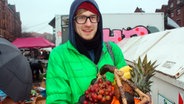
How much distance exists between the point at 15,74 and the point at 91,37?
3.59 ft

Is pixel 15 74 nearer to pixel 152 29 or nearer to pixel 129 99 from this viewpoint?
pixel 129 99

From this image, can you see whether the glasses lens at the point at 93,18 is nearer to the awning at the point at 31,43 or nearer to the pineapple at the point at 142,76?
the pineapple at the point at 142,76

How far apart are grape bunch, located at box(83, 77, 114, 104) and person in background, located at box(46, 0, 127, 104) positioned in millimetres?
278

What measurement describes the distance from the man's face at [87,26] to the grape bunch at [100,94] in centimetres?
46

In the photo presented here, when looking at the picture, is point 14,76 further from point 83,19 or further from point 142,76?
point 142,76

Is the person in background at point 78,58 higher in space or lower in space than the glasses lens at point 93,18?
lower

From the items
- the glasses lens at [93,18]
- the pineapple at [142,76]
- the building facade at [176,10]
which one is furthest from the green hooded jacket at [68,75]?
the building facade at [176,10]

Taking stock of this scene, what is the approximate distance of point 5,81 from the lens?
2854mm

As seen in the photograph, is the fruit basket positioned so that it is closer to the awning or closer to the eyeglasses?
the eyeglasses

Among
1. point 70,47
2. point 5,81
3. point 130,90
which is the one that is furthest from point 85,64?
point 5,81

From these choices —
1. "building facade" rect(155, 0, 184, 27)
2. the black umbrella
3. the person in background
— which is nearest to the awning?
the black umbrella

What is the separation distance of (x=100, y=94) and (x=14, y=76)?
1.39m

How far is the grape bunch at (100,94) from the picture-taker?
184cm

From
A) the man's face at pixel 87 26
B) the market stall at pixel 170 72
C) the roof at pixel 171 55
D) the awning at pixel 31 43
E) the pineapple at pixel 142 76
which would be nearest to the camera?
the pineapple at pixel 142 76
